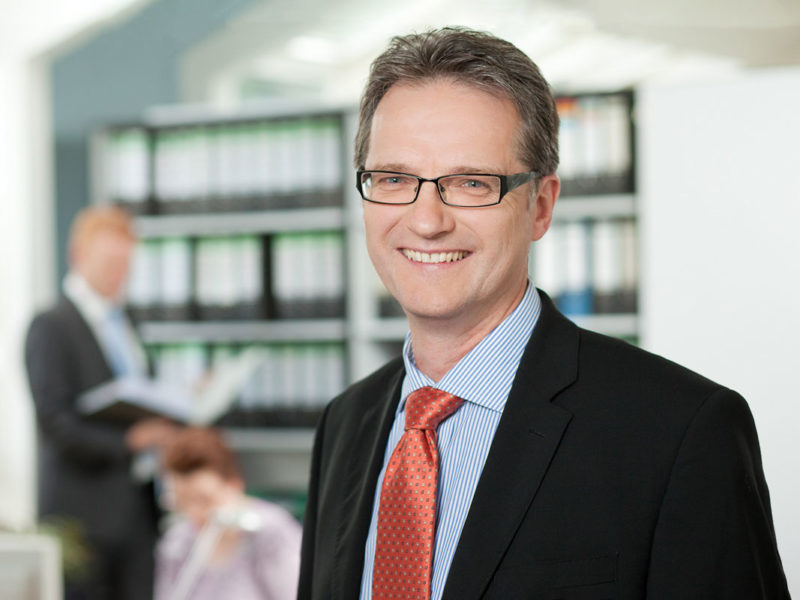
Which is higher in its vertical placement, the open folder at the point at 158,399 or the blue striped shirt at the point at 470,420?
the blue striped shirt at the point at 470,420

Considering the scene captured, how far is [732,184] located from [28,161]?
352 cm

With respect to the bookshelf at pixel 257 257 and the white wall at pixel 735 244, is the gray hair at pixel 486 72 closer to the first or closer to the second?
the white wall at pixel 735 244

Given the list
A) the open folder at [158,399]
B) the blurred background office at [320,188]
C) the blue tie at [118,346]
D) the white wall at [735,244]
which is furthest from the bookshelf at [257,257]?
the white wall at [735,244]

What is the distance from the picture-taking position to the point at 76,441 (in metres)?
3.05

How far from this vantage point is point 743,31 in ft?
5.91

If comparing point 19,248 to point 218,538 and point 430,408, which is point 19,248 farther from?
point 430,408

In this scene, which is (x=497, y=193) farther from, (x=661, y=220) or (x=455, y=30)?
(x=661, y=220)

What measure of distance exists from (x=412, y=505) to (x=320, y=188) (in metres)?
2.57

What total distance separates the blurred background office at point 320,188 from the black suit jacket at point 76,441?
23.1 inches

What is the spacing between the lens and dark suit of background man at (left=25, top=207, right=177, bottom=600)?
307 centimetres

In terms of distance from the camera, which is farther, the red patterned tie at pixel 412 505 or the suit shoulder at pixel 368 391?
the suit shoulder at pixel 368 391

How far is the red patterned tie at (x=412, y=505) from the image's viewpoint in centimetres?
106

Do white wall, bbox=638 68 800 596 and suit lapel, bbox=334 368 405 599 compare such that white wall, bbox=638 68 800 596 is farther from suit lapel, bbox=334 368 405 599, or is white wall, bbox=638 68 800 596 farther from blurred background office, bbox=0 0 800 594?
suit lapel, bbox=334 368 405 599

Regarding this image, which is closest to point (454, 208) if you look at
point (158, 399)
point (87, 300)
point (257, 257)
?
point (158, 399)
